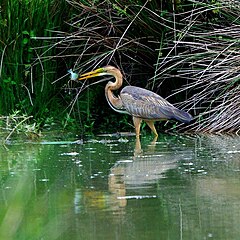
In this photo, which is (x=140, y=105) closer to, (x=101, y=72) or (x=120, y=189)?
(x=101, y=72)

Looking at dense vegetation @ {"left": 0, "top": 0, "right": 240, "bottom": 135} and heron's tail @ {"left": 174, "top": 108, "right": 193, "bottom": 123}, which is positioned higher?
dense vegetation @ {"left": 0, "top": 0, "right": 240, "bottom": 135}

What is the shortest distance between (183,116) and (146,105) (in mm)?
496

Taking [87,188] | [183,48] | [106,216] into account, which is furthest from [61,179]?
[183,48]

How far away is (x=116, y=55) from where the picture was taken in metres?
10.3

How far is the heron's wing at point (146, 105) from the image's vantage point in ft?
30.9

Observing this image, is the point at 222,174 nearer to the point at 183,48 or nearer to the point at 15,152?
the point at 15,152

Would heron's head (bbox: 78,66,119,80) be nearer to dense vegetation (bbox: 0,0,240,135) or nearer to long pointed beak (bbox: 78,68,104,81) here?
long pointed beak (bbox: 78,68,104,81)

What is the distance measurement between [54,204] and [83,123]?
4879 millimetres

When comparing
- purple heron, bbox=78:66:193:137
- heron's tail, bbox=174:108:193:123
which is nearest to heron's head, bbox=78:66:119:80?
purple heron, bbox=78:66:193:137

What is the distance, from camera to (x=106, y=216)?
4.99m

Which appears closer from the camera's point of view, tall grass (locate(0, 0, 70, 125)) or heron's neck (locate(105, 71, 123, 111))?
heron's neck (locate(105, 71, 123, 111))

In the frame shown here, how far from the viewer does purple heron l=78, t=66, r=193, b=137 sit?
938 cm

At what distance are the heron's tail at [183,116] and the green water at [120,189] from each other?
38 cm

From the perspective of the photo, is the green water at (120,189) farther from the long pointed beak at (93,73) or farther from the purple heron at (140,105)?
the long pointed beak at (93,73)
